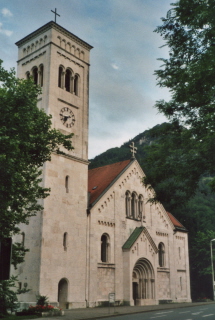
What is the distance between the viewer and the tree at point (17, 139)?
1614 centimetres

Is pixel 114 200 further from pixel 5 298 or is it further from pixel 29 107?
pixel 29 107

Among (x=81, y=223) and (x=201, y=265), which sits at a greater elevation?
(x=81, y=223)

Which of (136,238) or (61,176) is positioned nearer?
Result: (61,176)

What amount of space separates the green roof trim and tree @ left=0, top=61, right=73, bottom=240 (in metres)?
16.2

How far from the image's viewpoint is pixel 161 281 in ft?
123

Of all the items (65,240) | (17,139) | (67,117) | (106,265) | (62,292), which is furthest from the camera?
(67,117)

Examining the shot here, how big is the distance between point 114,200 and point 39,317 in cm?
1518

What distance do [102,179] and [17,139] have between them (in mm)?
21286

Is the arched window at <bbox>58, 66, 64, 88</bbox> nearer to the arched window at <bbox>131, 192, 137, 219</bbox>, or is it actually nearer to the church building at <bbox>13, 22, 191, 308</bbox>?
the church building at <bbox>13, 22, 191, 308</bbox>

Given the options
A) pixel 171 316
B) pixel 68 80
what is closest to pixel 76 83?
pixel 68 80

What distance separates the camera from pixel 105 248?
32969 mm

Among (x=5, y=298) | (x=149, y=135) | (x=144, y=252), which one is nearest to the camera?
(x=149, y=135)

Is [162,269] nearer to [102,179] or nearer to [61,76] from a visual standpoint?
[102,179]

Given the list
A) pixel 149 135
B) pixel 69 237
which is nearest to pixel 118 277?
pixel 69 237
